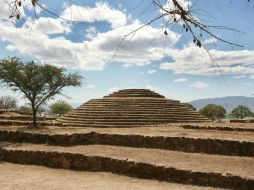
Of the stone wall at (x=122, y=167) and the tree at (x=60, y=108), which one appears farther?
the tree at (x=60, y=108)

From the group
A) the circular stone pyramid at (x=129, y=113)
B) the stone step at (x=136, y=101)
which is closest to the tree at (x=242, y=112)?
the circular stone pyramid at (x=129, y=113)

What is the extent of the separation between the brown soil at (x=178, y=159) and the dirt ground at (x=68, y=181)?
1005 mm

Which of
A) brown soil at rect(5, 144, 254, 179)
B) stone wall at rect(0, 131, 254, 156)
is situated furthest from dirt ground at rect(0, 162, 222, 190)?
stone wall at rect(0, 131, 254, 156)

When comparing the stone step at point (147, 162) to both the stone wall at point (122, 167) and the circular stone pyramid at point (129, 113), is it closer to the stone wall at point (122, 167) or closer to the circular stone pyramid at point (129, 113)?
the stone wall at point (122, 167)

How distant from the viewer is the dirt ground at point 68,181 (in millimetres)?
12133

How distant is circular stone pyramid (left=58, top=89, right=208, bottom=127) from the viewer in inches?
1147

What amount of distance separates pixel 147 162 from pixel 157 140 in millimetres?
3685

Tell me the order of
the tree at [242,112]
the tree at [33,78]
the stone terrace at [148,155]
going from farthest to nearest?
the tree at [242,112] < the tree at [33,78] < the stone terrace at [148,155]

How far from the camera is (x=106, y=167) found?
50.1 feet

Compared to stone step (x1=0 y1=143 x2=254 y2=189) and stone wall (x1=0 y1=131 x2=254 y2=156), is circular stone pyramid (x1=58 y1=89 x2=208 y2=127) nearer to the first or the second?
stone wall (x1=0 y1=131 x2=254 y2=156)

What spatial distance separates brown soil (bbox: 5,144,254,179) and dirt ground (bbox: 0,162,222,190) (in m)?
1.01

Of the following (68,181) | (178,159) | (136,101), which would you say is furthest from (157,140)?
(136,101)

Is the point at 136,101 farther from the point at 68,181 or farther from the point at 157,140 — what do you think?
the point at 68,181

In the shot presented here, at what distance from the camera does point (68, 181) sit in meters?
13.2
